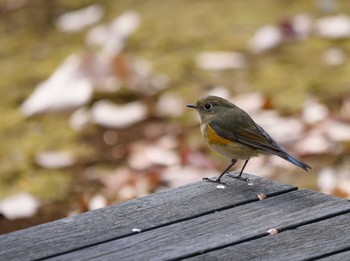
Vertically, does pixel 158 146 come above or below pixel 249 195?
below

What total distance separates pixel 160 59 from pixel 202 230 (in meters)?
Answer: 5.42

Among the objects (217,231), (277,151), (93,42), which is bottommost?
(93,42)

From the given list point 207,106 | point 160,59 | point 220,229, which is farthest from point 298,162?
point 160,59

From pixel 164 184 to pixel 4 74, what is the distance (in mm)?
3172

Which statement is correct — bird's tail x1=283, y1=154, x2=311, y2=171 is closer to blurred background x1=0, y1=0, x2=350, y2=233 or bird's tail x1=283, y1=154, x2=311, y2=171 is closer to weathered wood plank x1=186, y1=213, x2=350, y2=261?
weathered wood plank x1=186, y1=213, x2=350, y2=261

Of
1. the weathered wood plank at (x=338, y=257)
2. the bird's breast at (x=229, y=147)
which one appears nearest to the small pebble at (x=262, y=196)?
the weathered wood plank at (x=338, y=257)

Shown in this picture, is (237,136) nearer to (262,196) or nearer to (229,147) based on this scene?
(229,147)

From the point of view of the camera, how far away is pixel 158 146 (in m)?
6.71

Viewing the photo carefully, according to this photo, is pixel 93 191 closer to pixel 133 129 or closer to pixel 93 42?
pixel 133 129

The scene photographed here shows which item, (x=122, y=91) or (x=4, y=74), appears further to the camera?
(x=4, y=74)

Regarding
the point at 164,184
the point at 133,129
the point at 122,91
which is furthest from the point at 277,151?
the point at 122,91

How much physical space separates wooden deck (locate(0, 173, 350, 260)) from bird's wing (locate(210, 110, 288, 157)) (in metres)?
0.60

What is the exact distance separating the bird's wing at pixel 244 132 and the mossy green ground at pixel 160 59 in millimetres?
1962

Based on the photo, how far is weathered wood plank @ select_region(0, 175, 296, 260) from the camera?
3.23 metres
